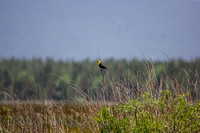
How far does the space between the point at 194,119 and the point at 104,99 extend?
1697 millimetres

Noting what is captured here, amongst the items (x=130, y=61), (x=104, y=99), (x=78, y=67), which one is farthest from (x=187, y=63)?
(x=78, y=67)

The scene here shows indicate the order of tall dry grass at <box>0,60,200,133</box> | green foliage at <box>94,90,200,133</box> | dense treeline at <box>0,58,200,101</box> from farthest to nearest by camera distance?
dense treeline at <box>0,58,200,101</box> < tall dry grass at <box>0,60,200,133</box> < green foliage at <box>94,90,200,133</box>

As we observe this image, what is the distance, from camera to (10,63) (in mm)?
59906

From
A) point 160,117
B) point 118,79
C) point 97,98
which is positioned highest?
point 118,79

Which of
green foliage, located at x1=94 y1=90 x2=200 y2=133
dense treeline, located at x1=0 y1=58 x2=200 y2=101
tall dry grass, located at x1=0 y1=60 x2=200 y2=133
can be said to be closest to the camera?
green foliage, located at x1=94 y1=90 x2=200 y2=133

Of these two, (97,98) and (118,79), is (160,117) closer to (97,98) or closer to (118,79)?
(118,79)

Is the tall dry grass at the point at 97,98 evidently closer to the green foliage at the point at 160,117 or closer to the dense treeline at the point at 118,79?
the dense treeline at the point at 118,79

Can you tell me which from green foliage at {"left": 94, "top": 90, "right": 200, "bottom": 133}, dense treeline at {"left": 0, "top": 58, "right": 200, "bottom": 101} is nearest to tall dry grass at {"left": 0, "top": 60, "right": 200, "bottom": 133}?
dense treeline at {"left": 0, "top": 58, "right": 200, "bottom": 101}

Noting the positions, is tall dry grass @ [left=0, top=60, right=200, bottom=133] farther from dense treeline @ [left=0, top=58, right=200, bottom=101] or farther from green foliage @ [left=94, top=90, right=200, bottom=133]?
green foliage @ [left=94, top=90, right=200, bottom=133]

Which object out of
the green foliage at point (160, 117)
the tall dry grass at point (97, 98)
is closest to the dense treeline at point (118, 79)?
the tall dry grass at point (97, 98)

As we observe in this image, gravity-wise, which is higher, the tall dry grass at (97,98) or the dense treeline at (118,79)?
the dense treeline at (118,79)

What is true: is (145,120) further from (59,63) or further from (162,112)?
(59,63)

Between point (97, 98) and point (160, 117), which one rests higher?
point (97, 98)

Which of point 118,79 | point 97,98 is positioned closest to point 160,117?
point 118,79
